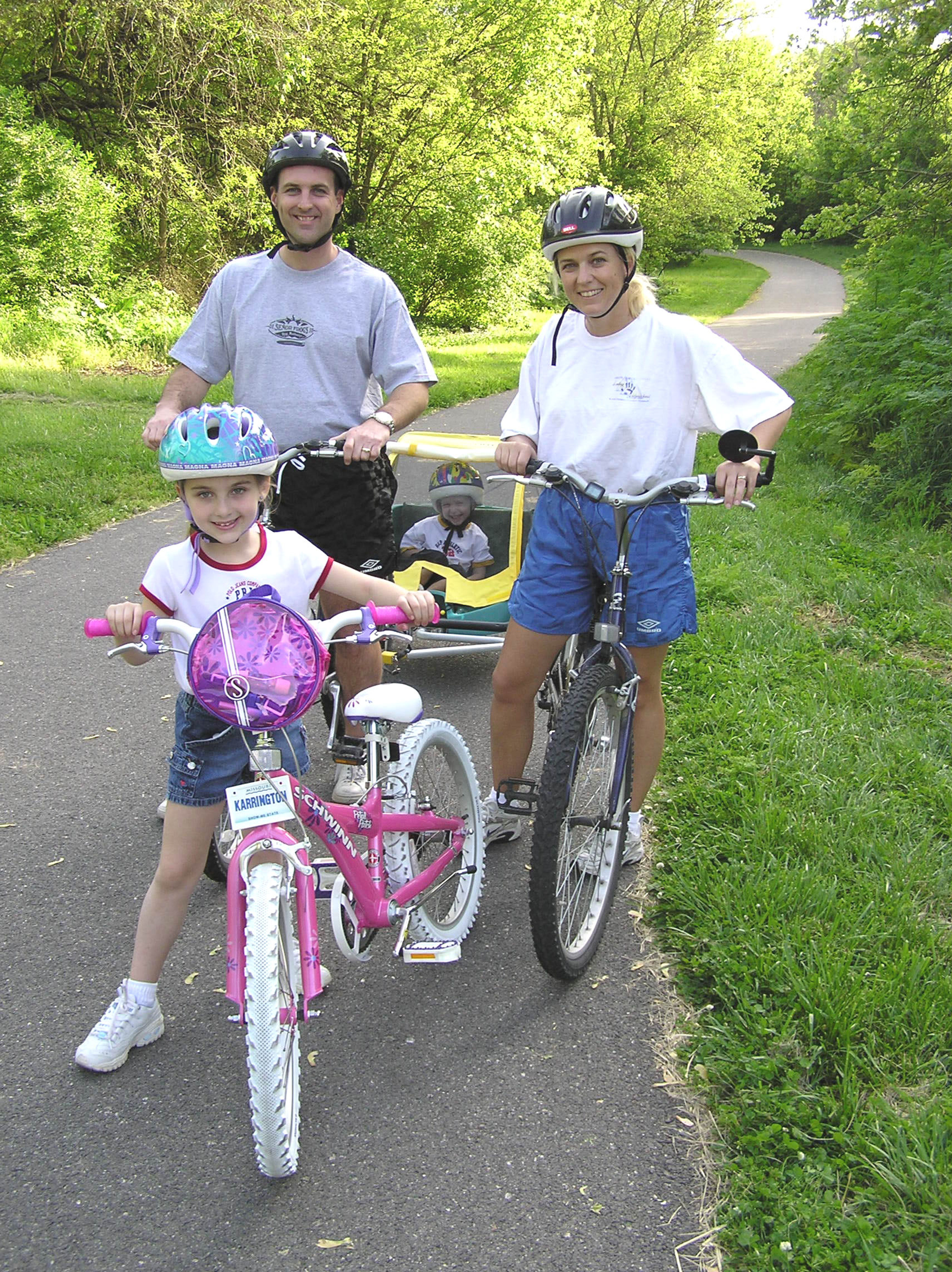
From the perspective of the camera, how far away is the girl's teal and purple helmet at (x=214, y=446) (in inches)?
97.6

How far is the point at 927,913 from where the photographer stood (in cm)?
334

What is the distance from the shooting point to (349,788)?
4160mm

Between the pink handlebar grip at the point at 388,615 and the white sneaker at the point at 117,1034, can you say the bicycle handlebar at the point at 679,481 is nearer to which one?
the pink handlebar grip at the point at 388,615

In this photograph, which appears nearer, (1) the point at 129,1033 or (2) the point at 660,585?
(1) the point at 129,1033

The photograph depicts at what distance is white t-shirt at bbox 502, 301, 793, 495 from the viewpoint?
303 centimetres

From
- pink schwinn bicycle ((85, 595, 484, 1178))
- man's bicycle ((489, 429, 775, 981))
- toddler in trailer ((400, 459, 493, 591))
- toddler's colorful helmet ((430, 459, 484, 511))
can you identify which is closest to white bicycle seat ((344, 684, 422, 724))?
pink schwinn bicycle ((85, 595, 484, 1178))

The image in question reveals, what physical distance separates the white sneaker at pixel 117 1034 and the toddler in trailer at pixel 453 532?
10.6 feet

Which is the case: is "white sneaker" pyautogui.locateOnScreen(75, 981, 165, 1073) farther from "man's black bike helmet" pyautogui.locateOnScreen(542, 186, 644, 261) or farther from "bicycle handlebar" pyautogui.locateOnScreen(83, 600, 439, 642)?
"man's black bike helmet" pyautogui.locateOnScreen(542, 186, 644, 261)

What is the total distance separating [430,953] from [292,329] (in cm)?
212

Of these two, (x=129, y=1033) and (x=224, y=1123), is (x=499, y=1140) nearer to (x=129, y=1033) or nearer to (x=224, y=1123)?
(x=224, y=1123)

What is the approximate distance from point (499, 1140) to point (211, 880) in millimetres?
1515

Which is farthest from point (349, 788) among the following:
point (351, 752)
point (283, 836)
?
point (283, 836)

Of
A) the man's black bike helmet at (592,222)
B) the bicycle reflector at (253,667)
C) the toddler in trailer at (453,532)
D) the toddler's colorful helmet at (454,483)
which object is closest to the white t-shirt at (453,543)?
the toddler in trailer at (453,532)

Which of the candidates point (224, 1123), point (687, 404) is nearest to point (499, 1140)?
point (224, 1123)
